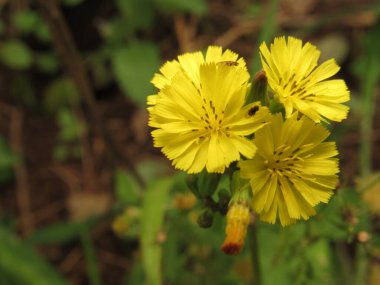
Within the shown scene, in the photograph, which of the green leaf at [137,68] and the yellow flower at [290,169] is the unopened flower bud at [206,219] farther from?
the green leaf at [137,68]

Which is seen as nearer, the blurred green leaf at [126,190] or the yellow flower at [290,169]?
the yellow flower at [290,169]

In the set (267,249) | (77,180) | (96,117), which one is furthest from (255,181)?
(77,180)

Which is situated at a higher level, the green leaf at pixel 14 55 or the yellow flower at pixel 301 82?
the green leaf at pixel 14 55

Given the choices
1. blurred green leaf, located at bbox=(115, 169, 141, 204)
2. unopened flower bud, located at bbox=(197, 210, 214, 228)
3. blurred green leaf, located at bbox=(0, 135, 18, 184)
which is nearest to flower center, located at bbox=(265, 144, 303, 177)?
unopened flower bud, located at bbox=(197, 210, 214, 228)

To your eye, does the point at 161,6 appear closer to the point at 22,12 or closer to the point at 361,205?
the point at 22,12

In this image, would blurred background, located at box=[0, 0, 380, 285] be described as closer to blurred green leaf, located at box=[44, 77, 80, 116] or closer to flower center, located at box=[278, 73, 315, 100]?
blurred green leaf, located at box=[44, 77, 80, 116]

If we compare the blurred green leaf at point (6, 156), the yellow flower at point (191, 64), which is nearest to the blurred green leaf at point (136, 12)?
the blurred green leaf at point (6, 156)
